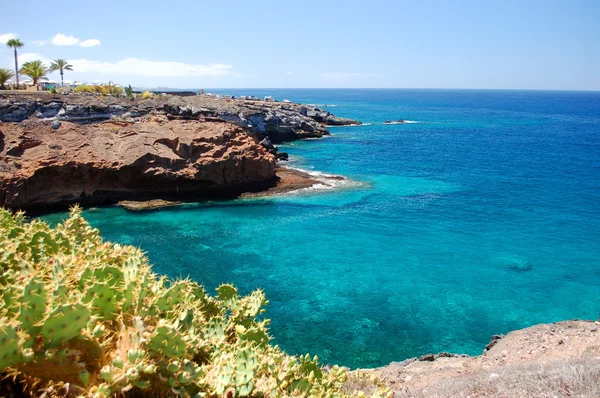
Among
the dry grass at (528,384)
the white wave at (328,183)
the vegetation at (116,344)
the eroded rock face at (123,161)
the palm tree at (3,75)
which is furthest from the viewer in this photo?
the palm tree at (3,75)

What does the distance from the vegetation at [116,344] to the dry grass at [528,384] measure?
3.78m

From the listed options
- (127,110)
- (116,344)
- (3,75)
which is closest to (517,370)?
(116,344)

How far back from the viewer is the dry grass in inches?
322

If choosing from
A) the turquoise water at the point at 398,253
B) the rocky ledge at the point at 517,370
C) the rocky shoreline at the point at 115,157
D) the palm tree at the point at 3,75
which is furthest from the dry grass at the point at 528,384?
the palm tree at the point at 3,75

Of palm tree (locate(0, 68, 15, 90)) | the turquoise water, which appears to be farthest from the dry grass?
palm tree (locate(0, 68, 15, 90))

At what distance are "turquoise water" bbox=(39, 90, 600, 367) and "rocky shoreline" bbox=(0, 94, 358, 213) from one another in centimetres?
255

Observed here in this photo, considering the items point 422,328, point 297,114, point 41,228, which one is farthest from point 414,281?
point 297,114

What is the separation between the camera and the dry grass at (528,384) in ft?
26.9

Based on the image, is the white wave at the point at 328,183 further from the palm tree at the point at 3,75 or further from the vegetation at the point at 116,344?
the palm tree at the point at 3,75

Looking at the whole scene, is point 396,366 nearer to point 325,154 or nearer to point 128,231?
point 128,231

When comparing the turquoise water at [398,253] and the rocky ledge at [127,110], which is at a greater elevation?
the rocky ledge at [127,110]

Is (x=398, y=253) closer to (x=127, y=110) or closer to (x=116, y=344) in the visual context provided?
(x=116, y=344)

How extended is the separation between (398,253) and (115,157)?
22150mm

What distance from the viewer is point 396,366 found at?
13867 millimetres
